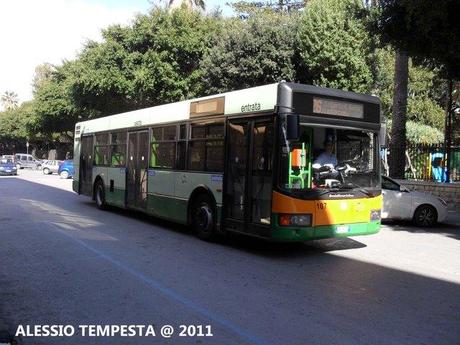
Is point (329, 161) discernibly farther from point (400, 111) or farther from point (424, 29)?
A: point (400, 111)

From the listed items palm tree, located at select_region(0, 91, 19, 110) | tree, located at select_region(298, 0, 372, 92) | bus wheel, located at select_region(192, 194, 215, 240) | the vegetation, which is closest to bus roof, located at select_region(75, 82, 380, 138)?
bus wheel, located at select_region(192, 194, 215, 240)

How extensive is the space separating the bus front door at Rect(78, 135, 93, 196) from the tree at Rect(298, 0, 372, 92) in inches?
392

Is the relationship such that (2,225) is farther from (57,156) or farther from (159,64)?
(57,156)

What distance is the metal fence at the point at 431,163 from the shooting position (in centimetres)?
1833

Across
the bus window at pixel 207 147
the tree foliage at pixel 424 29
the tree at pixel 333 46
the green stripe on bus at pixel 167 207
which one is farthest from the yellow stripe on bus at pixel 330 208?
the tree at pixel 333 46

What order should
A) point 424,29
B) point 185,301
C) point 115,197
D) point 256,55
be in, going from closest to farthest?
point 185,301, point 424,29, point 115,197, point 256,55

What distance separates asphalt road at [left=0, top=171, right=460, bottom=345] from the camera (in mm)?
5348

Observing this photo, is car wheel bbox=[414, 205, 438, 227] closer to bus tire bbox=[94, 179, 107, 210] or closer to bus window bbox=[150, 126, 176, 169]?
bus window bbox=[150, 126, 176, 169]

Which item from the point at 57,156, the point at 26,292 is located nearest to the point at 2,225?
the point at 26,292

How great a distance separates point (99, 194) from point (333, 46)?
11478mm

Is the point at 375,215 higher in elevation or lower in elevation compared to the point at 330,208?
lower

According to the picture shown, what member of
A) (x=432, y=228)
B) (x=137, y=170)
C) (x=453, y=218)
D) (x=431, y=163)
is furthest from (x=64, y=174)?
(x=432, y=228)

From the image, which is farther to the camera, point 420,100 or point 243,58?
point 420,100

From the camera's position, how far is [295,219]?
28.1 feet
